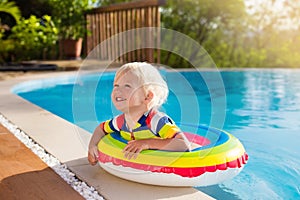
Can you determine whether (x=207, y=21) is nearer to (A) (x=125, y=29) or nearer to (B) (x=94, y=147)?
(A) (x=125, y=29)

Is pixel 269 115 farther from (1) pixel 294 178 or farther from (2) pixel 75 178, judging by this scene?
(2) pixel 75 178

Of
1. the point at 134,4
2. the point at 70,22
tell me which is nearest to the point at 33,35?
the point at 70,22

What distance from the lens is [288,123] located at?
→ 4273 millimetres

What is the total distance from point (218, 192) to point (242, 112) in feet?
9.43

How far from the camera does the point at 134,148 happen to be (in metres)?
1.94

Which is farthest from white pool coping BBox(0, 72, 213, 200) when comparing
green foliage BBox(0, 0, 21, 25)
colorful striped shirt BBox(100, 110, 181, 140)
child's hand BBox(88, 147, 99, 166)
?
green foliage BBox(0, 0, 21, 25)

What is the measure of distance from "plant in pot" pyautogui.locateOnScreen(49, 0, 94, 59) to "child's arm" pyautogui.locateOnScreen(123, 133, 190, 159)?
8.05m

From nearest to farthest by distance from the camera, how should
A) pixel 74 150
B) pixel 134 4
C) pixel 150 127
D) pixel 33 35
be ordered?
pixel 150 127 → pixel 74 150 → pixel 134 4 → pixel 33 35

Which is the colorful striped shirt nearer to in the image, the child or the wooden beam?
the child

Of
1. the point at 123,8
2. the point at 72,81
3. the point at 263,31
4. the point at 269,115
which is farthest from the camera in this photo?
the point at 263,31

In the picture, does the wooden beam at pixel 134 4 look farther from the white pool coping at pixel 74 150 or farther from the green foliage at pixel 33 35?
the white pool coping at pixel 74 150

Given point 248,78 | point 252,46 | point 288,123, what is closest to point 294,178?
point 288,123

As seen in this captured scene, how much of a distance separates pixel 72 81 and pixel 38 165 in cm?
533

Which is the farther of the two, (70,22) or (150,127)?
(70,22)
